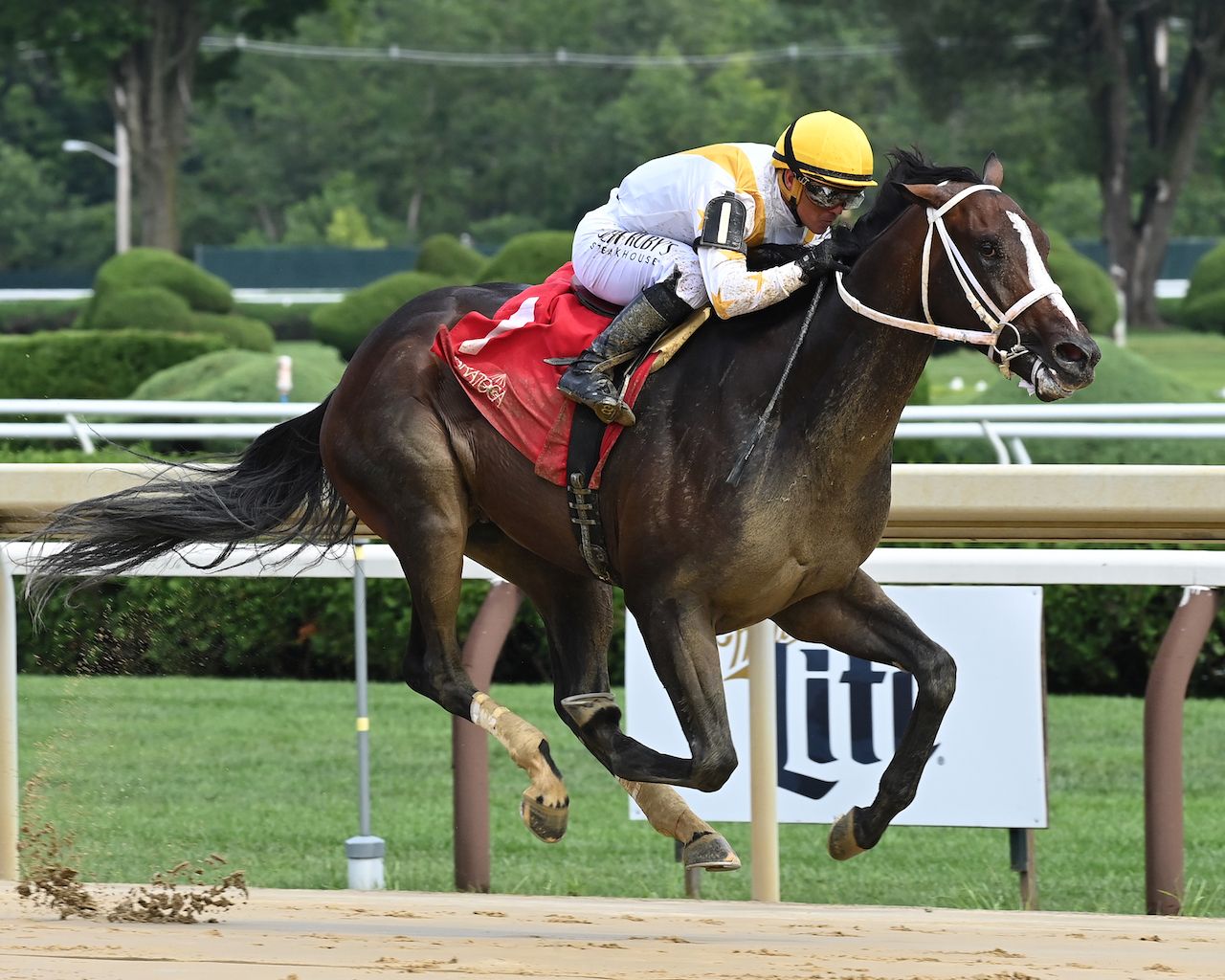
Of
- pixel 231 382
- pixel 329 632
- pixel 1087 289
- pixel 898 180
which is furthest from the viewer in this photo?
pixel 1087 289

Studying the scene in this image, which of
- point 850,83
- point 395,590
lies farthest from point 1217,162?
point 395,590

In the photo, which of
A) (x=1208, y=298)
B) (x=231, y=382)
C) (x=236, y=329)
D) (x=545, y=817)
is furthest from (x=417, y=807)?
(x=1208, y=298)

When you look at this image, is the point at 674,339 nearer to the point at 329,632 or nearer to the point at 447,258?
the point at 329,632

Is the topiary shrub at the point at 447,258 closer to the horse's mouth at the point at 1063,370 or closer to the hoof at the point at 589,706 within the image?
the hoof at the point at 589,706

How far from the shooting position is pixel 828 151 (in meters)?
3.50

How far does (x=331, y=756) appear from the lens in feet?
20.3

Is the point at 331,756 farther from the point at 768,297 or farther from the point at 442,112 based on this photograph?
the point at 442,112

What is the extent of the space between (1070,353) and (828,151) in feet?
2.12

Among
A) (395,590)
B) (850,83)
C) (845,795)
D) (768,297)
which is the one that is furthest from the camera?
(850,83)

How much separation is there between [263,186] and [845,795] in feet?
163

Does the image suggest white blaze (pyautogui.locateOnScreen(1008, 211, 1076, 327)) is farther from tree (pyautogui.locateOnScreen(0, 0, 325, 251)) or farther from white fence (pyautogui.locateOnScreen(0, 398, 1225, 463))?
tree (pyautogui.locateOnScreen(0, 0, 325, 251))

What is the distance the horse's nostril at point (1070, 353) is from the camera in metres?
3.13

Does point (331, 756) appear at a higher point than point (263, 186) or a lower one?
lower

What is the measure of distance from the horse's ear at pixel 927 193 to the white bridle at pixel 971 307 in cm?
1
